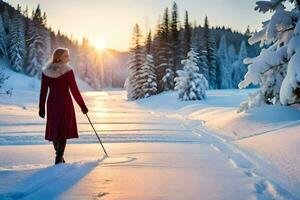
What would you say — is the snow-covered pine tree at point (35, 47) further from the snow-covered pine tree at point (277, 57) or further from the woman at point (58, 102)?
the woman at point (58, 102)

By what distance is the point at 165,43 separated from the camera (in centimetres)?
5709

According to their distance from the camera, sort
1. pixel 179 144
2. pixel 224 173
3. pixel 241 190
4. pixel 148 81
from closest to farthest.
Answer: pixel 241 190
pixel 224 173
pixel 179 144
pixel 148 81

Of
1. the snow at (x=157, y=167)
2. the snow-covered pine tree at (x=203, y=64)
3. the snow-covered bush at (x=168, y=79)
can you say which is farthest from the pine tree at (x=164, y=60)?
the snow at (x=157, y=167)

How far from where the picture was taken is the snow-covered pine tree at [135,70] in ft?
174

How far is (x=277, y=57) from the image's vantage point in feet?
41.3

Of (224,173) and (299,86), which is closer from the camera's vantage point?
(224,173)

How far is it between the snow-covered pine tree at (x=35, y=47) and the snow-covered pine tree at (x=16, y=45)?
130 cm

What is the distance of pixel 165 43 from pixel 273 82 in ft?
145

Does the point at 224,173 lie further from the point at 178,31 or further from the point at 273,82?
the point at 178,31

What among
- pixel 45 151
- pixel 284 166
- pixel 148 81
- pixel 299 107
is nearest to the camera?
pixel 284 166

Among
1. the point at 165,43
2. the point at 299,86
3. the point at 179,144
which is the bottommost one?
the point at 179,144

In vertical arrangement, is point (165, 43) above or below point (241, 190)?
above

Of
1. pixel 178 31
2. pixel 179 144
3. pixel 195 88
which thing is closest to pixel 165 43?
pixel 178 31

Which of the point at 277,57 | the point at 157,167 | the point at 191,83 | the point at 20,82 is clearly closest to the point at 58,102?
the point at 157,167
